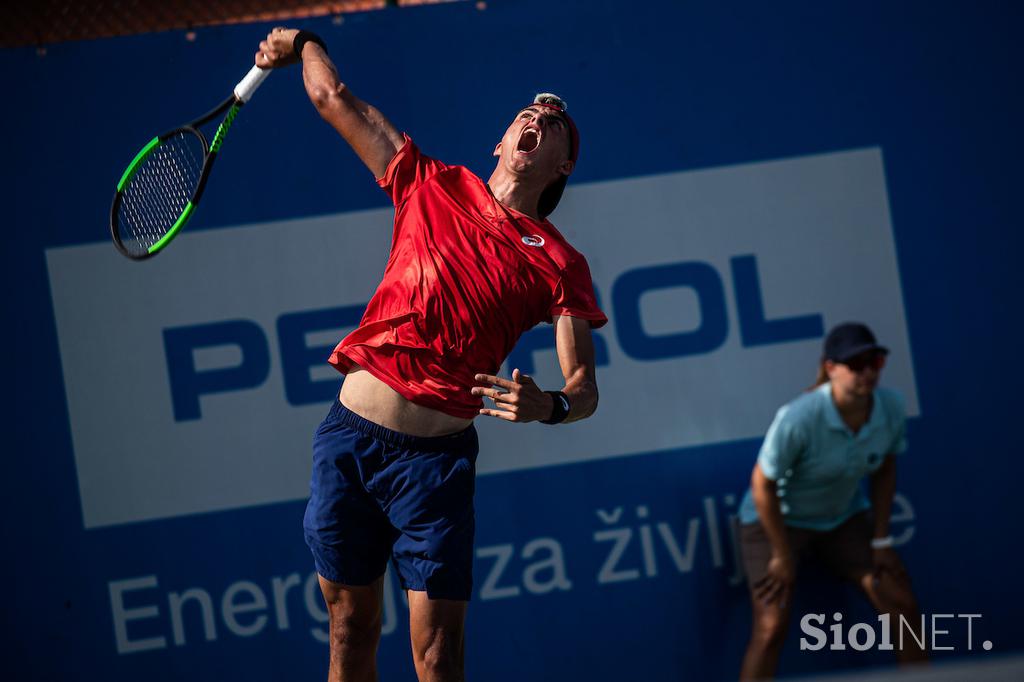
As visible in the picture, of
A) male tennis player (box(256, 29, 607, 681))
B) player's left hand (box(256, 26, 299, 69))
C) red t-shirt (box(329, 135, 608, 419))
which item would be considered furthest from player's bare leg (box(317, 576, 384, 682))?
player's left hand (box(256, 26, 299, 69))

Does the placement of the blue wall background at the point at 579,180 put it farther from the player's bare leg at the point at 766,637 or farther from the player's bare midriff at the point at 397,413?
the player's bare midriff at the point at 397,413

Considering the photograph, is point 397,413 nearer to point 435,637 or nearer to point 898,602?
point 435,637

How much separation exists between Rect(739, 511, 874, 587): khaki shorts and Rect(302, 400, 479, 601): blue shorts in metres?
1.81

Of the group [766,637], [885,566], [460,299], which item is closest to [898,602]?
[885,566]

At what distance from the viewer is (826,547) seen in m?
4.70

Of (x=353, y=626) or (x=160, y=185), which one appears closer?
(x=353, y=626)

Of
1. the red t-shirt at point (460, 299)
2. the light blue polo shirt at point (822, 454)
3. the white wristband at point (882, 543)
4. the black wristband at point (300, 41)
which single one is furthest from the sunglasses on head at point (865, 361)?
the black wristband at point (300, 41)

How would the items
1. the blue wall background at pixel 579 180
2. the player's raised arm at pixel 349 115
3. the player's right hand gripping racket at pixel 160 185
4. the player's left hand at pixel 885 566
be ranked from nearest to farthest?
the player's raised arm at pixel 349 115
the player's right hand gripping racket at pixel 160 185
the blue wall background at pixel 579 180
the player's left hand at pixel 885 566

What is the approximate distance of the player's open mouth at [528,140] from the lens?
10.4 feet

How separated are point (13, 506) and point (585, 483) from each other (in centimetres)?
221

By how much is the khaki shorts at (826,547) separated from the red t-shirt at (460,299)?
6.13 feet

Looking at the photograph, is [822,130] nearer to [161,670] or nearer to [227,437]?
[227,437]

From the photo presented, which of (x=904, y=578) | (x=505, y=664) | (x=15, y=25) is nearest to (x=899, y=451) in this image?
(x=904, y=578)

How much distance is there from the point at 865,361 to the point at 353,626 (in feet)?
7.21
